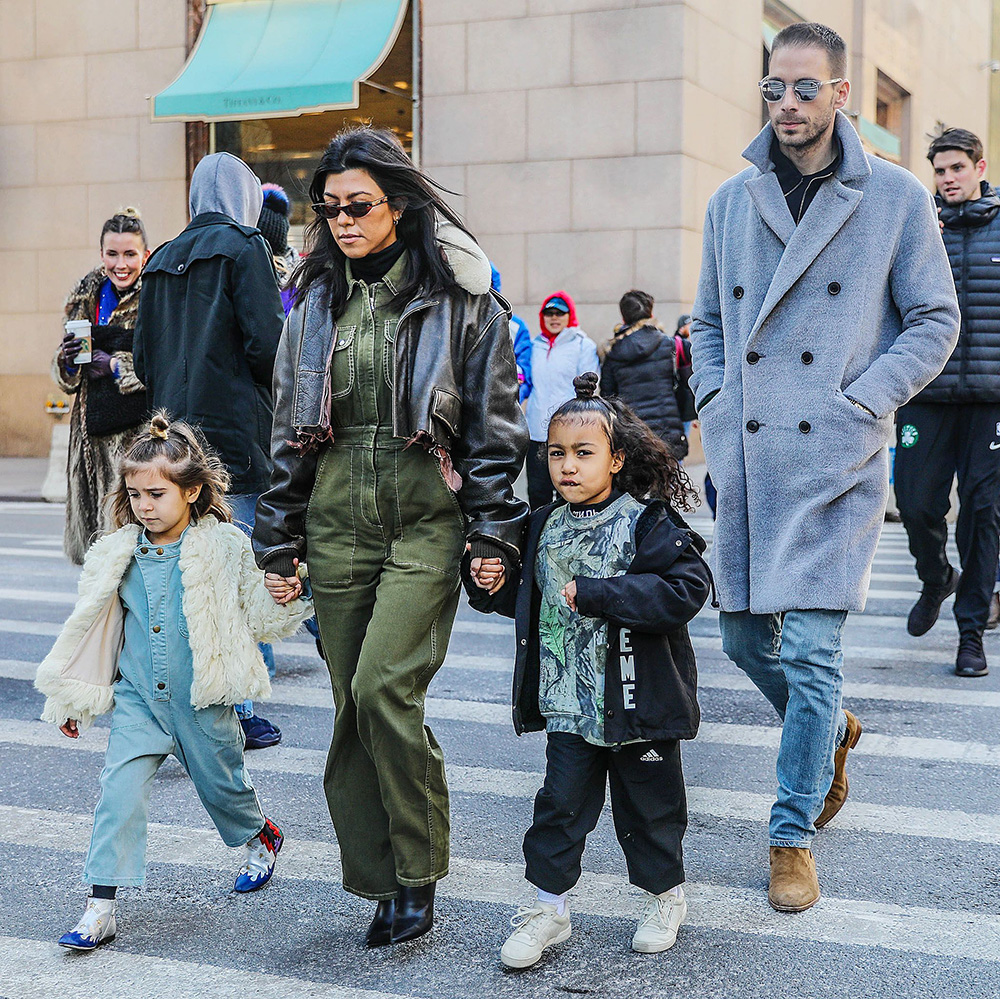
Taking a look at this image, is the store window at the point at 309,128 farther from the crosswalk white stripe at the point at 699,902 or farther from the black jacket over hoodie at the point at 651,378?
the crosswalk white stripe at the point at 699,902

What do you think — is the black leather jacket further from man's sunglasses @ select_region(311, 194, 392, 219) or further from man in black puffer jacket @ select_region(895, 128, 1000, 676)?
man in black puffer jacket @ select_region(895, 128, 1000, 676)

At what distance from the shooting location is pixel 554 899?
11.2ft

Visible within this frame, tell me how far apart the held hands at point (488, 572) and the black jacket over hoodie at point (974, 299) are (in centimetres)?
374

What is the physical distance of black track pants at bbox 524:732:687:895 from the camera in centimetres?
339

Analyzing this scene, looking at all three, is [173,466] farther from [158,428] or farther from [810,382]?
[810,382]

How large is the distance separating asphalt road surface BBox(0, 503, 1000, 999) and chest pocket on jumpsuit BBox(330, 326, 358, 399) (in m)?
1.40

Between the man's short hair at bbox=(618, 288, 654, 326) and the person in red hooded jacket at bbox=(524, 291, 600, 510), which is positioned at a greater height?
the man's short hair at bbox=(618, 288, 654, 326)

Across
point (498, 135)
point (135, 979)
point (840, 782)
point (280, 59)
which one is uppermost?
point (280, 59)

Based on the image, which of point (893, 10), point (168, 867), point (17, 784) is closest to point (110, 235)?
point (17, 784)

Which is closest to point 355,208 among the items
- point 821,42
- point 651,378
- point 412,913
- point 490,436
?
point 490,436

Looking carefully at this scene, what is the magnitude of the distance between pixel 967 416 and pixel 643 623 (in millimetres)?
3841

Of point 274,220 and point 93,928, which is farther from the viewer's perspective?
point 274,220

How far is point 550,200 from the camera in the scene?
16.8 meters

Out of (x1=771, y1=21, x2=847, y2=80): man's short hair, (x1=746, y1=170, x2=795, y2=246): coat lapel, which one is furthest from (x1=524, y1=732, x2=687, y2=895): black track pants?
(x1=771, y1=21, x2=847, y2=80): man's short hair
